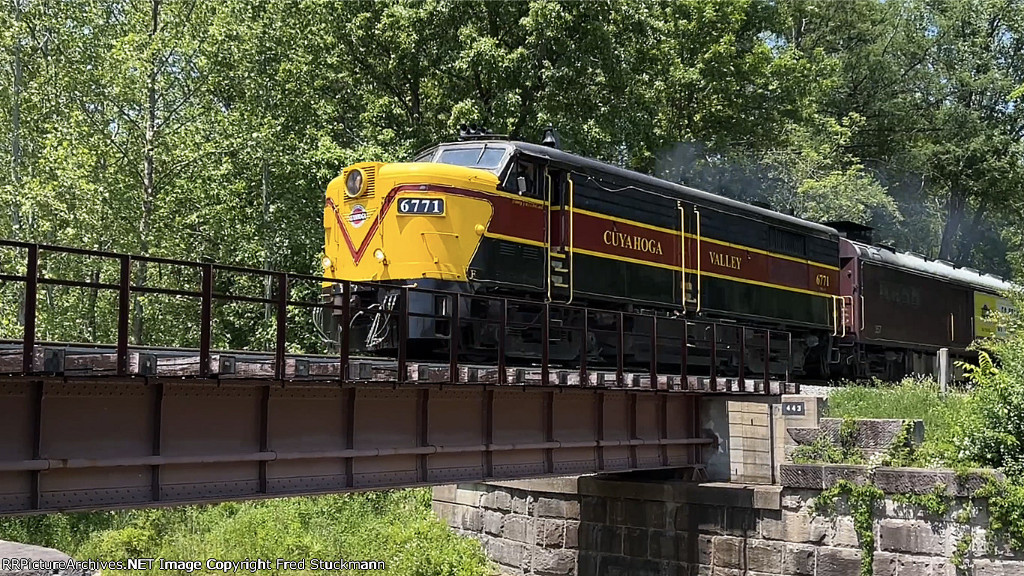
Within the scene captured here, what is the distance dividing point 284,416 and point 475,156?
6197mm

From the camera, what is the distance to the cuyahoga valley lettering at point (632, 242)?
15.5m

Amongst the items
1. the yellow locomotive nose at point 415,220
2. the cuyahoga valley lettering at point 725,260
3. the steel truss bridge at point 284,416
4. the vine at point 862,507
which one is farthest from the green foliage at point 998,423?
the yellow locomotive nose at point 415,220

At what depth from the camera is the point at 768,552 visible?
14.3 m

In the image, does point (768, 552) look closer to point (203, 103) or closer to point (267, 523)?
point (267, 523)

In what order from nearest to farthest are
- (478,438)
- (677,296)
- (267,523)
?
(478,438) → (677,296) → (267,523)

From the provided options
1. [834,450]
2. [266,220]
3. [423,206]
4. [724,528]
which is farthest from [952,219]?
[423,206]

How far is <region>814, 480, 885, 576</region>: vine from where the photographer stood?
43.5 feet

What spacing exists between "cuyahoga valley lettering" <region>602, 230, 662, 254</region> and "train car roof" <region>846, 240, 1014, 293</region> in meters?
8.08

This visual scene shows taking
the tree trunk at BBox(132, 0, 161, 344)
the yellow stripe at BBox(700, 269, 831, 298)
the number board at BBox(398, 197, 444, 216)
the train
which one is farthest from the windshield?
the tree trunk at BBox(132, 0, 161, 344)

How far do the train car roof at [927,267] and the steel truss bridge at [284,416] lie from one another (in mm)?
9210

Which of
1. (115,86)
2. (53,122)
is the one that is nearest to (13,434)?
(115,86)

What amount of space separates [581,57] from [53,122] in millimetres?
14735

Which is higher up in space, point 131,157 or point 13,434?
point 131,157

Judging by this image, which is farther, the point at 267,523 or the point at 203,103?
the point at 203,103
